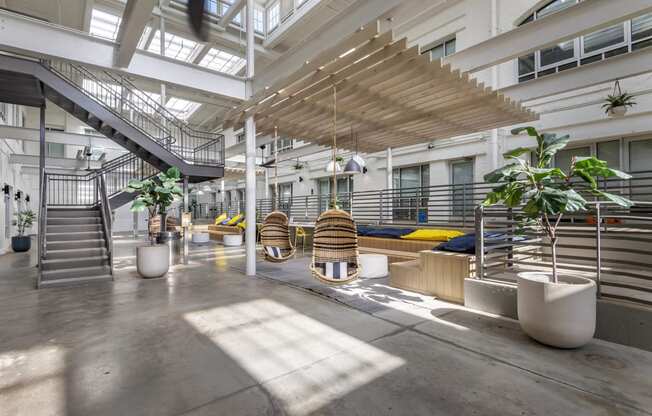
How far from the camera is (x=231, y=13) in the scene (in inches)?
407

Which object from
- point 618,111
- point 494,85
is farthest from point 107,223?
point 618,111

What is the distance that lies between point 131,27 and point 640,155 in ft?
31.2

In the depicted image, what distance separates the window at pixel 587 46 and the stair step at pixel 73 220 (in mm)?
10200

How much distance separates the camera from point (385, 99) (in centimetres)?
504

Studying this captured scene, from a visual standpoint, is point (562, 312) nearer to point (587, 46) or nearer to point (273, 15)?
point (587, 46)

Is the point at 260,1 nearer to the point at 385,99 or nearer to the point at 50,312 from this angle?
the point at 385,99

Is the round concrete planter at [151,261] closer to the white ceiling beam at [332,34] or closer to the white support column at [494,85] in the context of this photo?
the white ceiling beam at [332,34]

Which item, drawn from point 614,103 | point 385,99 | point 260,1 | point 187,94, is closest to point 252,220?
point 385,99

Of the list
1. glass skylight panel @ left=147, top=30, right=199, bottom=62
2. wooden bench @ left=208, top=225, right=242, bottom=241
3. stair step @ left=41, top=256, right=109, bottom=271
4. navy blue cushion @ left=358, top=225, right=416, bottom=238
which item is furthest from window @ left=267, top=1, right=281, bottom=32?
Result: stair step @ left=41, top=256, right=109, bottom=271

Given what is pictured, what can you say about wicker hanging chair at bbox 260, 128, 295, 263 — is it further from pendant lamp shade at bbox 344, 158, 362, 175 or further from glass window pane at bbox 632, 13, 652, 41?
glass window pane at bbox 632, 13, 652, 41

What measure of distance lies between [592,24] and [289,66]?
3.71 metres

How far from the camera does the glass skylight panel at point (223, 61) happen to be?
1374cm

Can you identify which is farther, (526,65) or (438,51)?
(438,51)

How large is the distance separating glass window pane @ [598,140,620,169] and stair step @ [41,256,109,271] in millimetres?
10696
